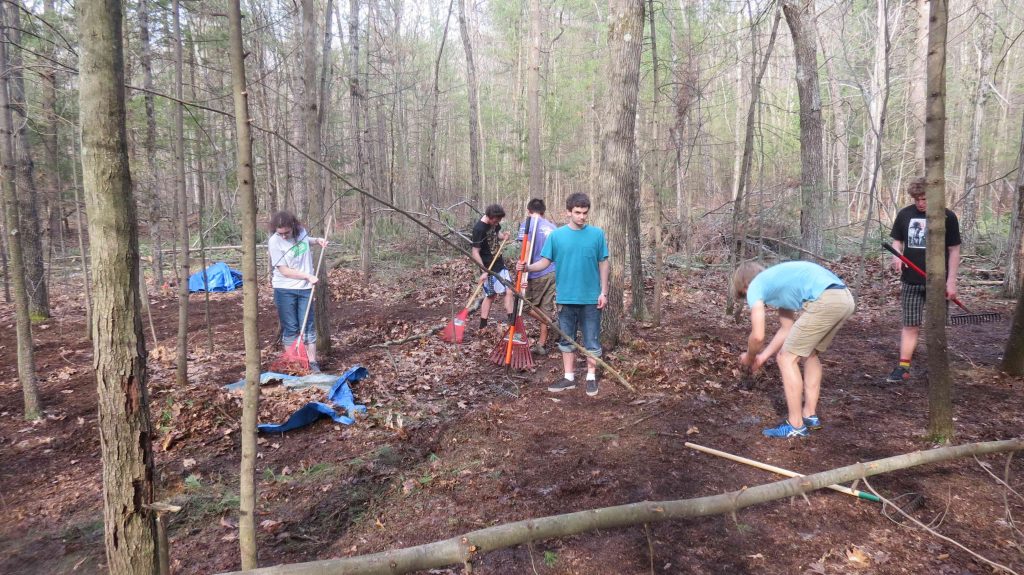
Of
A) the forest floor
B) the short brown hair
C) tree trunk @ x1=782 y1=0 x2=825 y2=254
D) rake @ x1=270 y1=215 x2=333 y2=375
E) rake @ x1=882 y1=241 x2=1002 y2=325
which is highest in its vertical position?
tree trunk @ x1=782 y1=0 x2=825 y2=254

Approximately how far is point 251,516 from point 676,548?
216 cm

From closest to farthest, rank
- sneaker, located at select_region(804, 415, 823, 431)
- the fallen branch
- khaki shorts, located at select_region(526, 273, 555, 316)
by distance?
the fallen branch → sneaker, located at select_region(804, 415, 823, 431) → khaki shorts, located at select_region(526, 273, 555, 316)

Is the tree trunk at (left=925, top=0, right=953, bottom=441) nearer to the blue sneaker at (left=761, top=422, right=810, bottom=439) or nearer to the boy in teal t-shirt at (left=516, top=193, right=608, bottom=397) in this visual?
the blue sneaker at (left=761, top=422, right=810, bottom=439)

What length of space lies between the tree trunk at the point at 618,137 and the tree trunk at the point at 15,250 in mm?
5737

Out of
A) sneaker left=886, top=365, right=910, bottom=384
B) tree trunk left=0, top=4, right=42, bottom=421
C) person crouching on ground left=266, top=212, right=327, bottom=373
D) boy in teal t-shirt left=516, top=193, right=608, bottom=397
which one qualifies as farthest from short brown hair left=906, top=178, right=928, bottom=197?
tree trunk left=0, top=4, right=42, bottom=421

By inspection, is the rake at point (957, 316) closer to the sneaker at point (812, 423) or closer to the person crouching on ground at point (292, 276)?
the sneaker at point (812, 423)

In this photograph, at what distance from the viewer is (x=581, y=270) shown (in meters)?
5.25

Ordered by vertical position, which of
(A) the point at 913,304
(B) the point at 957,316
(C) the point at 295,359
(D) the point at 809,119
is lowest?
(C) the point at 295,359

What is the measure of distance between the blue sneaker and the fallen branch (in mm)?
1200

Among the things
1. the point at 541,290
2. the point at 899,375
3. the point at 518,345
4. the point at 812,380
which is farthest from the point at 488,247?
the point at 899,375

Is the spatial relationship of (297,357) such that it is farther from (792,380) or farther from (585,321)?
(792,380)

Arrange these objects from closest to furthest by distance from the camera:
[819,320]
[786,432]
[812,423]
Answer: [819,320]
[786,432]
[812,423]

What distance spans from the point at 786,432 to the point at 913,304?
91.4 inches

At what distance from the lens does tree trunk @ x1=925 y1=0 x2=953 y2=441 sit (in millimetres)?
3285
